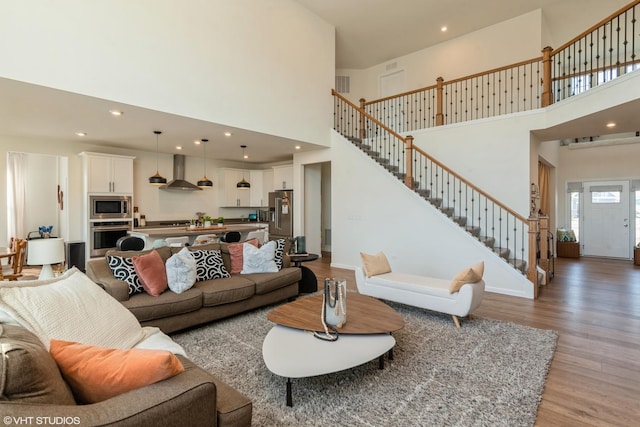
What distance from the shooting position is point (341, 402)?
222cm

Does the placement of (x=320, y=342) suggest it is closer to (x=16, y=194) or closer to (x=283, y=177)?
(x=283, y=177)

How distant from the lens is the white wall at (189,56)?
3574mm

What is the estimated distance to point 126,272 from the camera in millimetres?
3270

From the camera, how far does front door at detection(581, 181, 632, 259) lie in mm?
8125

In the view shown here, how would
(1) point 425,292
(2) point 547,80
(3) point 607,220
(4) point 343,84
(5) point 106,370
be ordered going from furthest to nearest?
(4) point 343,84, (3) point 607,220, (2) point 547,80, (1) point 425,292, (5) point 106,370

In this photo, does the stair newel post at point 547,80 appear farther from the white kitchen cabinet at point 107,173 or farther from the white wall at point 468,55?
the white kitchen cabinet at point 107,173

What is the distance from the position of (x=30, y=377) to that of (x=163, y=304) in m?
2.19

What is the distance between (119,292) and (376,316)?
2.49 metres

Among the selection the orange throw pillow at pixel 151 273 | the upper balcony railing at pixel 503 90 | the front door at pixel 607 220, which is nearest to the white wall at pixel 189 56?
the upper balcony railing at pixel 503 90

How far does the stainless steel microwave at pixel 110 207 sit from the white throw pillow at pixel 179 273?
168 inches

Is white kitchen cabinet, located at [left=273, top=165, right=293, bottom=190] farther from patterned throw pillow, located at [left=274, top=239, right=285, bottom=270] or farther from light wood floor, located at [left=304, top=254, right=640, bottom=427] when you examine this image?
patterned throw pillow, located at [left=274, top=239, right=285, bottom=270]

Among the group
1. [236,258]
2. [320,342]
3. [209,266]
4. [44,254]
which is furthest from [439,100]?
[44,254]

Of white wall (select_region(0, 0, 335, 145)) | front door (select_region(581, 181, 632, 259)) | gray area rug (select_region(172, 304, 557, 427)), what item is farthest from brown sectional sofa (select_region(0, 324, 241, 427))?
front door (select_region(581, 181, 632, 259))

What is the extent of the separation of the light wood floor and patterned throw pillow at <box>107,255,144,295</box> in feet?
11.3
